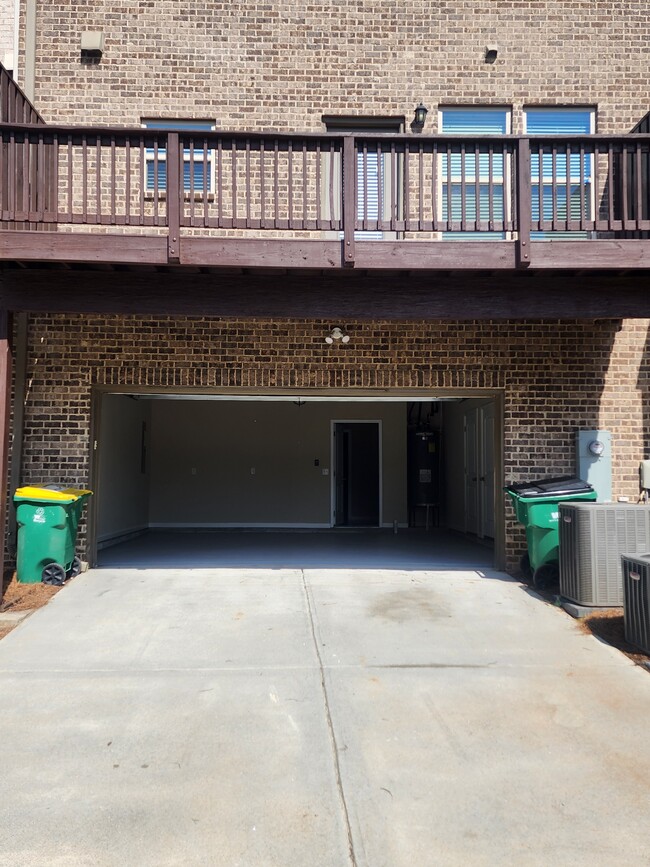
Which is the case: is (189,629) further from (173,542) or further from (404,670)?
(173,542)

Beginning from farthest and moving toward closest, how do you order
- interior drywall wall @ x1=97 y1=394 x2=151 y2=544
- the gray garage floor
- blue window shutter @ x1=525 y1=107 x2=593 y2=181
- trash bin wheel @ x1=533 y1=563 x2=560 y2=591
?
interior drywall wall @ x1=97 y1=394 x2=151 y2=544 → the gray garage floor → blue window shutter @ x1=525 y1=107 x2=593 y2=181 → trash bin wheel @ x1=533 y1=563 x2=560 y2=591

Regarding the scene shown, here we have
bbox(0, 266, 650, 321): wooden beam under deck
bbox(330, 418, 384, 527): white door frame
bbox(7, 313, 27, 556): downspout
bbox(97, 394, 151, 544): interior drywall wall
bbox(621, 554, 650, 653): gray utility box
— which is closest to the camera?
bbox(621, 554, 650, 653): gray utility box

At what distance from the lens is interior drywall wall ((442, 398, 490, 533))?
42.3ft

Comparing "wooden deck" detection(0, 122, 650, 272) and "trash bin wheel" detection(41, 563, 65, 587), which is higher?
"wooden deck" detection(0, 122, 650, 272)

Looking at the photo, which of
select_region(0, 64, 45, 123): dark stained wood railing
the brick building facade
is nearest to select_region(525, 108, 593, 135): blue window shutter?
the brick building facade

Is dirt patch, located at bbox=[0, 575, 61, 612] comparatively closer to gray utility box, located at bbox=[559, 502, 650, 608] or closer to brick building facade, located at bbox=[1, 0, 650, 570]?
brick building facade, located at bbox=[1, 0, 650, 570]

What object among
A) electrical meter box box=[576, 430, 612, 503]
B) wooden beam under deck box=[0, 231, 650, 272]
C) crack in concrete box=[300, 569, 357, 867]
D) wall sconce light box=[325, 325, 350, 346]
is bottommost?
crack in concrete box=[300, 569, 357, 867]

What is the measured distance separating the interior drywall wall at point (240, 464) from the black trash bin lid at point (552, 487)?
249 inches

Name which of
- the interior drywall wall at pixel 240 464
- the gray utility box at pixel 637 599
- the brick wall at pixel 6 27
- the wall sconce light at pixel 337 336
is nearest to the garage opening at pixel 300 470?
the interior drywall wall at pixel 240 464

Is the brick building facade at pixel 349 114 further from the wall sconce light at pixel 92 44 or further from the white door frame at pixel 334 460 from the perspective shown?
the white door frame at pixel 334 460

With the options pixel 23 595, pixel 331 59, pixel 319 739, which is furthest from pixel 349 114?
pixel 319 739

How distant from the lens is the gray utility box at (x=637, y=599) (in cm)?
516

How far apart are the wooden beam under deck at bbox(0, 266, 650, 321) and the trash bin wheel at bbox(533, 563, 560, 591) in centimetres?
257

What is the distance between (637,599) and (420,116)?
6.09 meters
